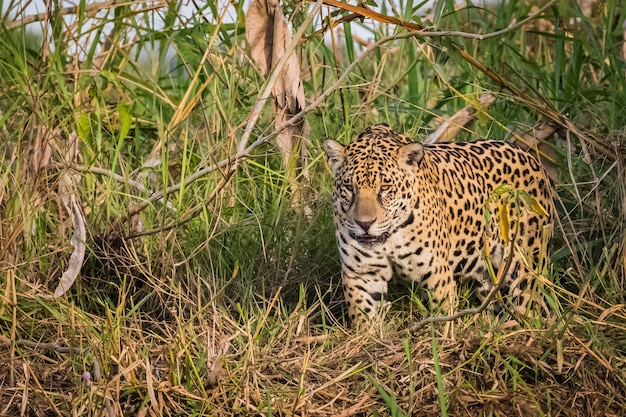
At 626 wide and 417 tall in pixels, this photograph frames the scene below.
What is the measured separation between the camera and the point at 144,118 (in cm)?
625

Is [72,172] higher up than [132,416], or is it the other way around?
[72,172]

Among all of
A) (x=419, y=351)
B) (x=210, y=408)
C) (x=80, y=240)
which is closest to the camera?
(x=210, y=408)

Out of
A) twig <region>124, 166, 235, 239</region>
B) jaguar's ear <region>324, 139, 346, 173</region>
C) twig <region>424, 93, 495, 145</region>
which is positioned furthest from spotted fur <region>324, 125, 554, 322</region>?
twig <region>424, 93, 495, 145</region>

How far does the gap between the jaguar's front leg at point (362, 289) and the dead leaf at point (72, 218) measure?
1180 mm

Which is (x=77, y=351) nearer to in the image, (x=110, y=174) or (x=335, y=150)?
(x=110, y=174)

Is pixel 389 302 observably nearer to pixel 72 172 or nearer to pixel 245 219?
pixel 245 219

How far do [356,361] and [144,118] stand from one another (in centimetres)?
234

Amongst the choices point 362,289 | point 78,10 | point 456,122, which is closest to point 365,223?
point 362,289

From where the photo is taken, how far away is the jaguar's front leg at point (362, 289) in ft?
16.2

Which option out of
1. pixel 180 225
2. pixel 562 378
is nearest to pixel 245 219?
pixel 180 225

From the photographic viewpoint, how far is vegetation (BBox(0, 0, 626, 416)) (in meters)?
4.23

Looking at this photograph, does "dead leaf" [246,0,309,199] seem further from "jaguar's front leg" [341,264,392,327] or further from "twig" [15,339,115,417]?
"twig" [15,339,115,417]

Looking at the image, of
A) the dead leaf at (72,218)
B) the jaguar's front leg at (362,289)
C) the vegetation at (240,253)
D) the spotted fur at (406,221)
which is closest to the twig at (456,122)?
the vegetation at (240,253)

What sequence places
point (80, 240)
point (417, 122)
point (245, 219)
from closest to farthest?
point (80, 240)
point (245, 219)
point (417, 122)
